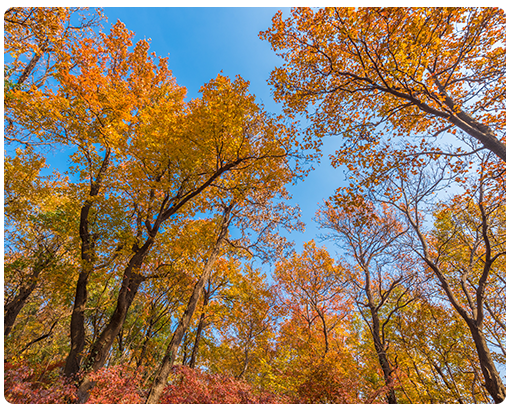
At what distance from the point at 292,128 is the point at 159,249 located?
727 centimetres

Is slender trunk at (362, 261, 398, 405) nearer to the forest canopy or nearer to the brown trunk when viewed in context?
the forest canopy

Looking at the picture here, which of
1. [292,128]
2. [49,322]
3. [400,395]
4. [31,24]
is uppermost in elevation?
[31,24]

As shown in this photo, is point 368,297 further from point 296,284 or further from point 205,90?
point 205,90

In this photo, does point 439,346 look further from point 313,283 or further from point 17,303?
point 17,303

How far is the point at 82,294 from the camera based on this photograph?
7266 millimetres

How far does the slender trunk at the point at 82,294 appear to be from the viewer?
6688mm

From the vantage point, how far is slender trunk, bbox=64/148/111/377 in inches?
263

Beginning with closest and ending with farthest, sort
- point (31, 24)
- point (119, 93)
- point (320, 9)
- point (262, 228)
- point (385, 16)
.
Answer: point (385, 16)
point (320, 9)
point (31, 24)
point (119, 93)
point (262, 228)

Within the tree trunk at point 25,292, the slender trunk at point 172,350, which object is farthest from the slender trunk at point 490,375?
the tree trunk at point 25,292

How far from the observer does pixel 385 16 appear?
15.5ft

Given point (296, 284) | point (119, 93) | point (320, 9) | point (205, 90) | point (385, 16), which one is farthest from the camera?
point (296, 284)

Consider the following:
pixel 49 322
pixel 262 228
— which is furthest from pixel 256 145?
pixel 49 322

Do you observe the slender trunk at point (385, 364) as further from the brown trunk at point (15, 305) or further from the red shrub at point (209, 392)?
the brown trunk at point (15, 305)

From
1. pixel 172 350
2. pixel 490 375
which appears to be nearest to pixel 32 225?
pixel 172 350
